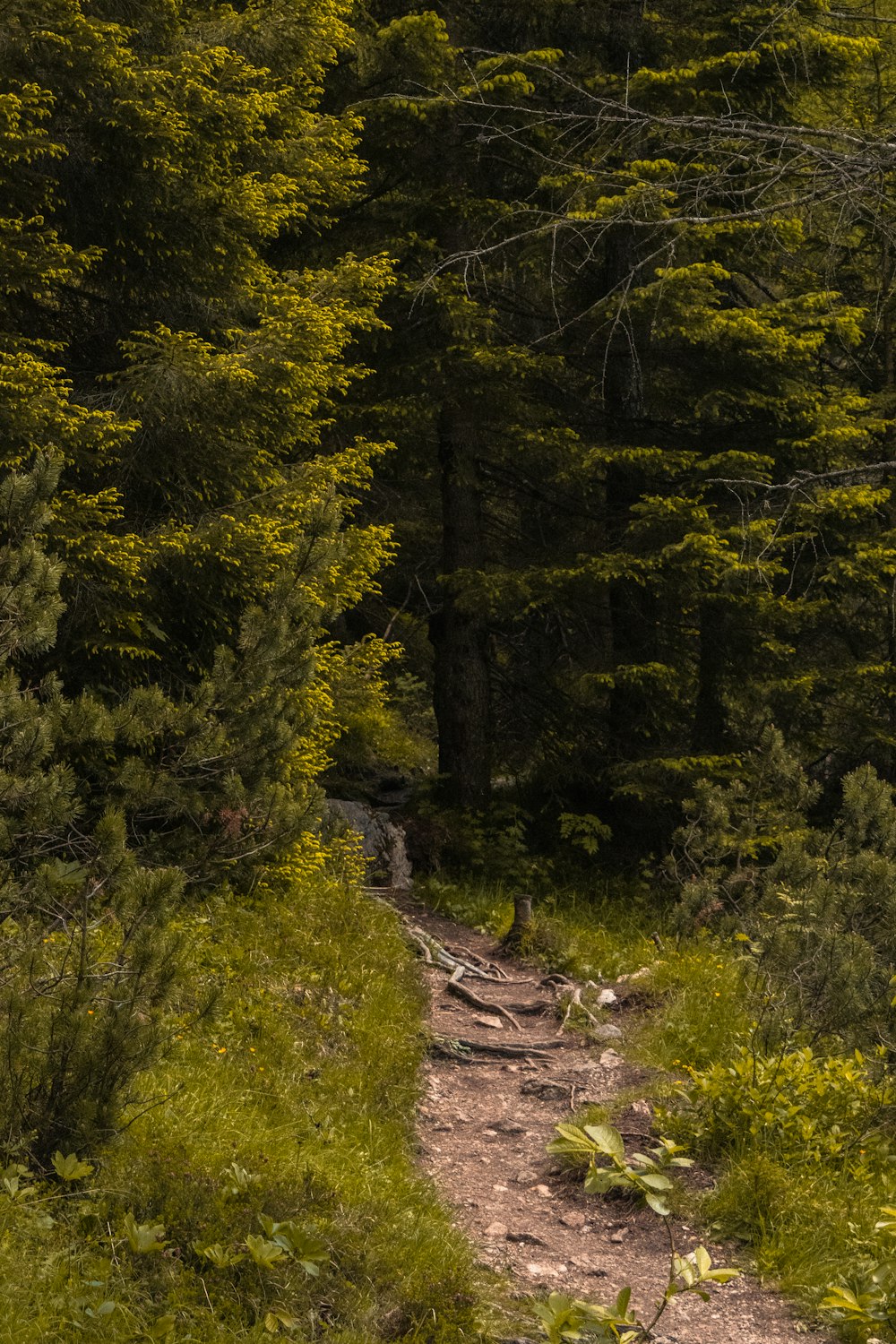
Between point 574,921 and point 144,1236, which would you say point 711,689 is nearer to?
point 574,921

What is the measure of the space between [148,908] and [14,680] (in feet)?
4.21

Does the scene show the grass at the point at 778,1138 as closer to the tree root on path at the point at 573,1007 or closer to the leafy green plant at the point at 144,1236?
the tree root on path at the point at 573,1007

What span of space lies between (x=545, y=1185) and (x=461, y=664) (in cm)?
801

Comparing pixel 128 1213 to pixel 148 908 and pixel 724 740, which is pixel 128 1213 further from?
pixel 724 740

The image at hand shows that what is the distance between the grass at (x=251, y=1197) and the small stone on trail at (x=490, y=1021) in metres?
1.23

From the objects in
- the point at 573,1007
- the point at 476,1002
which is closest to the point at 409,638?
the point at 476,1002

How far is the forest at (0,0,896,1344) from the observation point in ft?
14.6

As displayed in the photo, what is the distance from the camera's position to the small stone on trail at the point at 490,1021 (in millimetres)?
8625

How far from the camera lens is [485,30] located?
13.6m

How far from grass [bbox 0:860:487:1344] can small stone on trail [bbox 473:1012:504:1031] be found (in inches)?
48.4

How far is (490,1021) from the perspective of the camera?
8711 millimetres

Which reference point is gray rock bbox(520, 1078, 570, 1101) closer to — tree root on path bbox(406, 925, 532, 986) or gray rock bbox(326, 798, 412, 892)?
tree root on path bbox(406, 925, 532, 986)

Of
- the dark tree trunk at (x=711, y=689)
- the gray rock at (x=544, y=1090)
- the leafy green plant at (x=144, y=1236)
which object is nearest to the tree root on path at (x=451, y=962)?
the gray rock at (x=544, y=1090)

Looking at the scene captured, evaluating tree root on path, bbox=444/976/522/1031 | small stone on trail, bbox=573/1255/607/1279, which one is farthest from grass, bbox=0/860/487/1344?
tree root on path, bbox=444/976/522/1031
